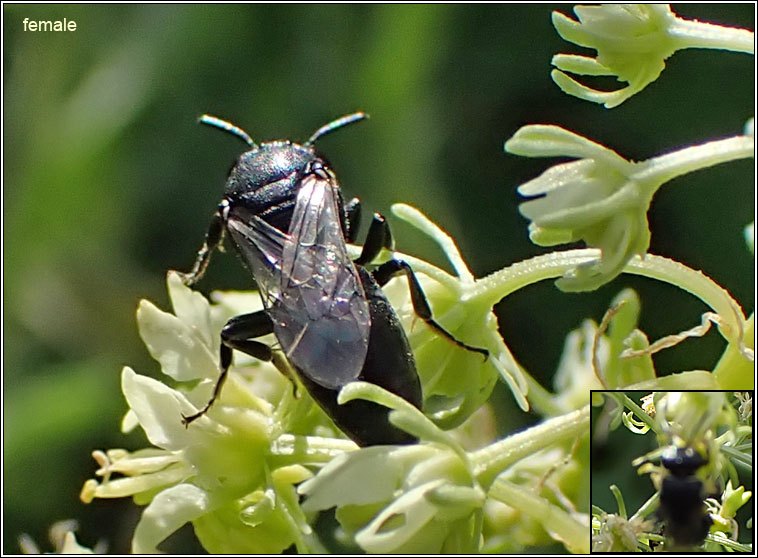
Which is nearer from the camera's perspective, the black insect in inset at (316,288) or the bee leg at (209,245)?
the black insect in inset at (316,288)

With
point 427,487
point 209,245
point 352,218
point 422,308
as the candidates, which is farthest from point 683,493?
point 209,245

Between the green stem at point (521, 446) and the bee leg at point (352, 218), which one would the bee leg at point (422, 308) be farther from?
the bee leg at point (352, 218)

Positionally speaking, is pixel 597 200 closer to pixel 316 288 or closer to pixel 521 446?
pixel 521 446

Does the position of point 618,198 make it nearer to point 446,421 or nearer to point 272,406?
point 446,421

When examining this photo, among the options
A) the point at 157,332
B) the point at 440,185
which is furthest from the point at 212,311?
the point at 440,185

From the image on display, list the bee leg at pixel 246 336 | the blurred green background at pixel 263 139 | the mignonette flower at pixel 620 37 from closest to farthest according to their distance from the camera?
the mignonette flower at pixel 620 37 < the bee leg at pixel 246 336 < the blurred green background at pixel 263 139

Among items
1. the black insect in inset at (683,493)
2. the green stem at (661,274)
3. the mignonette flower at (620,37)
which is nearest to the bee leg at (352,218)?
the green stem at (661,274)

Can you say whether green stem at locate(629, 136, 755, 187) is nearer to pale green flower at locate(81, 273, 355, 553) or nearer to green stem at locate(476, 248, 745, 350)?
green stem at locate(476, 248, 745, 350)
